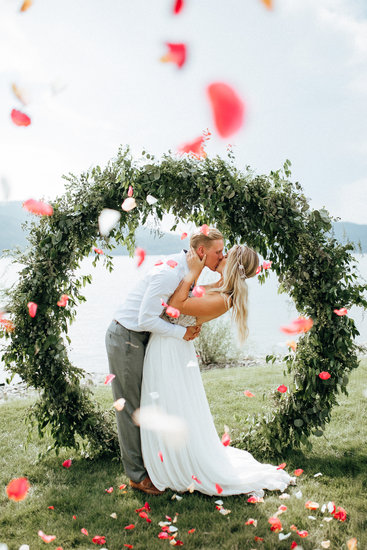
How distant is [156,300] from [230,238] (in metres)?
1.27

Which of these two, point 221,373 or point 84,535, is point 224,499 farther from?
point 221,373

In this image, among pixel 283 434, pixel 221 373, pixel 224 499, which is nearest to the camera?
pixel 224 499

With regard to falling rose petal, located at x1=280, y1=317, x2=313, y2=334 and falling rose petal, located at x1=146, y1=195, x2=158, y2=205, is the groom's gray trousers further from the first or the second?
falling rose petal, located at x1=280, y1=317, x2=313, y2=334

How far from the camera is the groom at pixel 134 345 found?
373 cm

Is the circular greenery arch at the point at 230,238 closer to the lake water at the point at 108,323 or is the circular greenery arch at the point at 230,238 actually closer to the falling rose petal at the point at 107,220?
the falling rose petal at the point at 107,220

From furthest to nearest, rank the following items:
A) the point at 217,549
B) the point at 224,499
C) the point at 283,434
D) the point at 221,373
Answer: the point at 221,373 < the point at 283,434 < the point at 224,499 < the point at 217,549

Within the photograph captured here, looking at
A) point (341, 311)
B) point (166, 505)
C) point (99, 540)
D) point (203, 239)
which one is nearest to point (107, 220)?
point (203, 239)

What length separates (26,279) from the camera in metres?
4.21

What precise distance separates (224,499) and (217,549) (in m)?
0.64

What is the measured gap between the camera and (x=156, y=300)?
354 cm

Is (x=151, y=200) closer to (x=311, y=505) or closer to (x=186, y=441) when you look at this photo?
(x=186, y=441)

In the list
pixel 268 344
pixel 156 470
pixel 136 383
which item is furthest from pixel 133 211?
pixel 268 344

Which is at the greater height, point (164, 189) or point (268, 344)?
point (164, 189)

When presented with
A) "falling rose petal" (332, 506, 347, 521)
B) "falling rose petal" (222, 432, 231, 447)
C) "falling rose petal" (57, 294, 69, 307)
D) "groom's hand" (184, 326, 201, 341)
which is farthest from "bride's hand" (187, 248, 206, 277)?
"falling rose petal" (332, 506, 347, 521)
